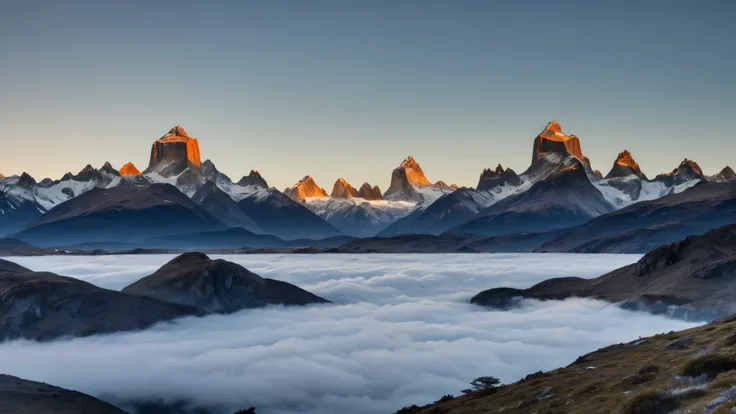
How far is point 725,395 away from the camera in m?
48.7

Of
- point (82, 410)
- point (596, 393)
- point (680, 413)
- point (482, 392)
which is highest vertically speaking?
point (680, 413)

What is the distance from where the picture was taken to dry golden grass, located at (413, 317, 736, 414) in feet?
183

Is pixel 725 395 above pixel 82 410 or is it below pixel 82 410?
above

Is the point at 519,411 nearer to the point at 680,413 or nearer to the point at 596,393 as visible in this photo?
the point at 596,393

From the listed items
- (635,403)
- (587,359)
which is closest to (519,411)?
(635,403)

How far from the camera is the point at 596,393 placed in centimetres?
8269

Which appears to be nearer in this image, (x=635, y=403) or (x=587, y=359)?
(x=635, y=403)

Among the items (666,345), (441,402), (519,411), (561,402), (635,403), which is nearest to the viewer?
(635,403)

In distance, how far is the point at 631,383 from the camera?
81.6 m

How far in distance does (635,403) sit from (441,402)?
3079 inches

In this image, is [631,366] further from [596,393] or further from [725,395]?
[725,395]

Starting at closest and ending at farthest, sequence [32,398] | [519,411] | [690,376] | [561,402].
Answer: [690,376]
[561,402]
[519,411]
[32,398]

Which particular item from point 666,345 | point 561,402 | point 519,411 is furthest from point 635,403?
point 666,345

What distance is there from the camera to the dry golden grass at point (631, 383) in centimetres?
5591
